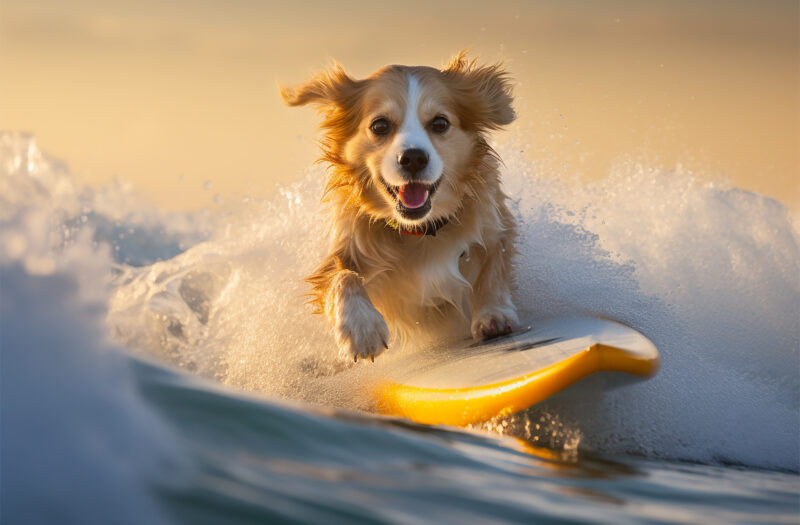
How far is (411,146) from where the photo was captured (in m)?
3.28

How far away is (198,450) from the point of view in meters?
1.46

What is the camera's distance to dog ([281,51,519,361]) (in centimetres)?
345

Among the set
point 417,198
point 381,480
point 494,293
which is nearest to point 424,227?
point 417,198

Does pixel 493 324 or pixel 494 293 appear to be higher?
pixel 494 293

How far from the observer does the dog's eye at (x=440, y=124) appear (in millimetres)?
3473

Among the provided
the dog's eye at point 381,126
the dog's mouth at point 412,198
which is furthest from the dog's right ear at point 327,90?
the dog's mouth at point 412,198

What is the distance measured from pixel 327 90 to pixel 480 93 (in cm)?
75

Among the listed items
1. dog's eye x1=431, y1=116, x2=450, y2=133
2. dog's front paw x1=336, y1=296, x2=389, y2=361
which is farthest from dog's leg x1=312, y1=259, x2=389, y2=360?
dog's eye x1=431, y1=116, x2=450, y2=133

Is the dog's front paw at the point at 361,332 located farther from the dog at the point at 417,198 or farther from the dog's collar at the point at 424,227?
the dog's collar at the point at 424,227

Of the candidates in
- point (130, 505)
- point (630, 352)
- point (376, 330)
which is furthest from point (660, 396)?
point (130, 505)

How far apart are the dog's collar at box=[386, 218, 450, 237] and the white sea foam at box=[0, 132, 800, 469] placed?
26.7 inches

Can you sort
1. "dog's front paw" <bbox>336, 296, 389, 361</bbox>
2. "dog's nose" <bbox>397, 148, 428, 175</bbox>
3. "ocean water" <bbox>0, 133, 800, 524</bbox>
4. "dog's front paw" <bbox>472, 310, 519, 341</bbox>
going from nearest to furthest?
"ocean water" <bbox>0, 133, 800, 524</bbox>
"dog's front paw" <bbox>336, 296, 389, 361</bbox>
"dog's nose" <bbox>397, 148, 428, 175</bbox>
"dog's front paw" <bbox>472, 310, 519, 341</bbox>

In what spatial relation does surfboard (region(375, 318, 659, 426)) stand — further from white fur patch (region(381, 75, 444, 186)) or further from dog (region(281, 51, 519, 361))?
white fur patch (region(381, 75, 444, 186))

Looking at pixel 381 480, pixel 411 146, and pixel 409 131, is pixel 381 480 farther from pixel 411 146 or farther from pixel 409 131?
pixel 409 131
